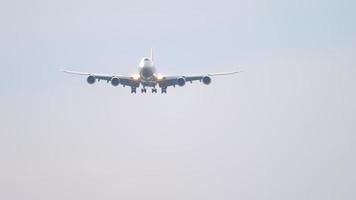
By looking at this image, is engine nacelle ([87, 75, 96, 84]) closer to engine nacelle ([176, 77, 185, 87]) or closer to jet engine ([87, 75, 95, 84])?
jet engine ([87, 75, 95, 84])

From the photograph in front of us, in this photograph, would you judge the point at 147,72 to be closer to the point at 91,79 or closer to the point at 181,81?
the point at 181,81

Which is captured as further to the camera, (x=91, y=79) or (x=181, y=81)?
(x=181, y=81)

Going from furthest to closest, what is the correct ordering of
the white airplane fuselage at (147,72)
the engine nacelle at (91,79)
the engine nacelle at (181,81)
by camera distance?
1. the engine nacelle at (181,81)
2. the engine nacelle at (91,79)
3. the white airplane fuselage at (147,72)

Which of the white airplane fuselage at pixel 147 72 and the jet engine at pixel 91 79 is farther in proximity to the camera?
the jet engine at pixel 91 79

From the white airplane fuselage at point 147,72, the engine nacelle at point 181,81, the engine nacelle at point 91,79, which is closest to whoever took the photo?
the white airplane fuselage at point 147,72

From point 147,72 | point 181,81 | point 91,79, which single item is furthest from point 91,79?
point 181,81

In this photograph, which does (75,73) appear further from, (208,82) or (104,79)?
(208,82)

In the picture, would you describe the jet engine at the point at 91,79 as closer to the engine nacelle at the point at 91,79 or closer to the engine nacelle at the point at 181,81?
the engine nacelle at the point at 91,79

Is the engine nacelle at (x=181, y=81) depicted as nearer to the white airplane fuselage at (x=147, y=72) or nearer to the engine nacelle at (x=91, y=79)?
the white airplane fuselage at (x=147, y=72)

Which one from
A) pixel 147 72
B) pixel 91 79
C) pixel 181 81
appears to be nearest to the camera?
pixel 147 72
